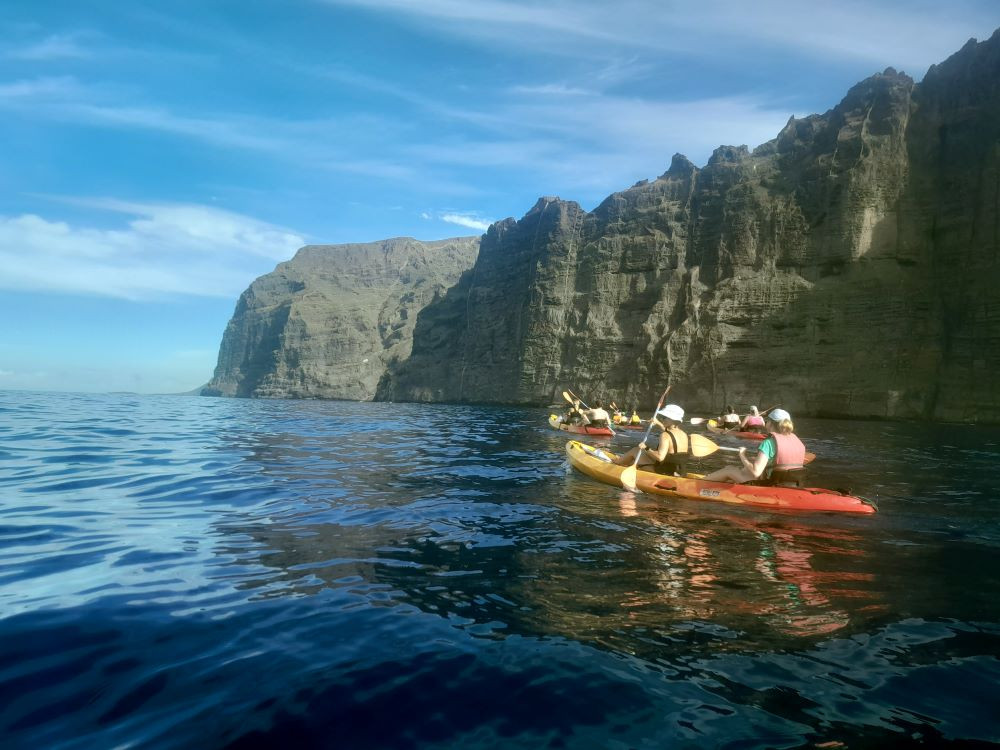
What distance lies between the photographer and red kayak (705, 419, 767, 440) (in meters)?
26.9

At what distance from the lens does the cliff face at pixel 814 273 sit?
48312 millimetres

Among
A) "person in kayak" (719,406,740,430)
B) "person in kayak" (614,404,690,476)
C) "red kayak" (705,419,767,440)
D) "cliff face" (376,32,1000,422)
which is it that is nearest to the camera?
"person in kayak" (614,404,690,476)

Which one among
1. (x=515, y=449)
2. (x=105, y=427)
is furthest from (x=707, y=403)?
(x=105, y=427)

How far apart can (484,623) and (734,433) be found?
28.0 meters

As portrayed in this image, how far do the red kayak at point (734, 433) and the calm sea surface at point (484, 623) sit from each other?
56.7 ft

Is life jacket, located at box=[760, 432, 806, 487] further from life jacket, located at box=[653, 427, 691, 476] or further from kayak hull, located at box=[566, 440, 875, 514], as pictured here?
life jacket, located at box=[653, 427, 691, 476]

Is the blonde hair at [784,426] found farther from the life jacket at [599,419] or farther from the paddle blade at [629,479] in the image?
the life jacket at [599,419]

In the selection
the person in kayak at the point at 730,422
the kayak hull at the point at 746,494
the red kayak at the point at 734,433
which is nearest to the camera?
the kayak hull at the point at 746,494

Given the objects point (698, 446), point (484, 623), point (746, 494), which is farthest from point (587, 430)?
point (484, 623)

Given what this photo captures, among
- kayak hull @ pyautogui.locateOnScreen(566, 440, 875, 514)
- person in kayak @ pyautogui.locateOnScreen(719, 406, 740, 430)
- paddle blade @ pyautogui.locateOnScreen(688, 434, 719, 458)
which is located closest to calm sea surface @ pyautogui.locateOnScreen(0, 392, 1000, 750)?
kayak hull @ pyautogui.locateOnScreen(566, 440, 875, 514)

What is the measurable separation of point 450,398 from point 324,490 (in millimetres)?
85545

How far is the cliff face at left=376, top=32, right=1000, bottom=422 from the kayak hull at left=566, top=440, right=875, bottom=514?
44968 millimetres

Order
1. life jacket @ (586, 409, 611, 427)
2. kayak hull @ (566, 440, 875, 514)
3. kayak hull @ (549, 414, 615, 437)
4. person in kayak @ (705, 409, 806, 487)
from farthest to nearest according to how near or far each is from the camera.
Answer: life jacket @ (586, 409, 611, 427) < kayak hull @ (549, 414, 615, 437) < person in kayak @ (705, 409, 806, 487) < kayak hull @ (566, 440, 875, 514)

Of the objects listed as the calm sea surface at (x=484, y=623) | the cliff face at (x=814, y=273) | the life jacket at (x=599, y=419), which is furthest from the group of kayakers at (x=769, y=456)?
the cliff face at (x=814, y=273)
